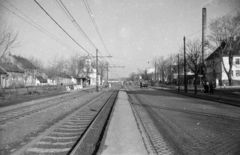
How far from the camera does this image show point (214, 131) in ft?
24.2

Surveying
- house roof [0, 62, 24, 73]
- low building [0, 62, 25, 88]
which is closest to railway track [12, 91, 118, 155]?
low building [0, 62, 25, 88]

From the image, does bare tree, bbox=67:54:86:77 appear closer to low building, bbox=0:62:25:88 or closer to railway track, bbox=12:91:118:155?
low building, bbox=0:62:25:88

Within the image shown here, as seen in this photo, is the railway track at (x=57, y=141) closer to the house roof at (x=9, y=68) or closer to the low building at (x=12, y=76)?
the low building at (x=12, y=76)

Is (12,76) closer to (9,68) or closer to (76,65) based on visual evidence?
(9,68)

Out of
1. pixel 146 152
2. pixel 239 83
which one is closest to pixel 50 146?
pixel 146 152

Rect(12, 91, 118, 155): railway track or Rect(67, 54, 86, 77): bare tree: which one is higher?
Rect(67, 54, 86, 77): bare tree

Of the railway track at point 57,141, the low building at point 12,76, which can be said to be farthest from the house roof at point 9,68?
the railway track at point 57,141

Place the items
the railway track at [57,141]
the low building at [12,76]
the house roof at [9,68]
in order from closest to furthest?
the railway track at [57,141] → the low building at [12,76] → the house roof at [9,68]

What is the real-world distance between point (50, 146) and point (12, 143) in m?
1.38

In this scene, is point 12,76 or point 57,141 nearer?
point 57,141

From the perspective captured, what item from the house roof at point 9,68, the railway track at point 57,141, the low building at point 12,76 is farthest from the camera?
the house roof at point 9,68

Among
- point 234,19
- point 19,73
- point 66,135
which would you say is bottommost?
point 66,135

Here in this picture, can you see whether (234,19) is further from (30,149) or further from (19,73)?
(19,73)

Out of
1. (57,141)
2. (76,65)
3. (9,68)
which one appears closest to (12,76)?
(9,68)
